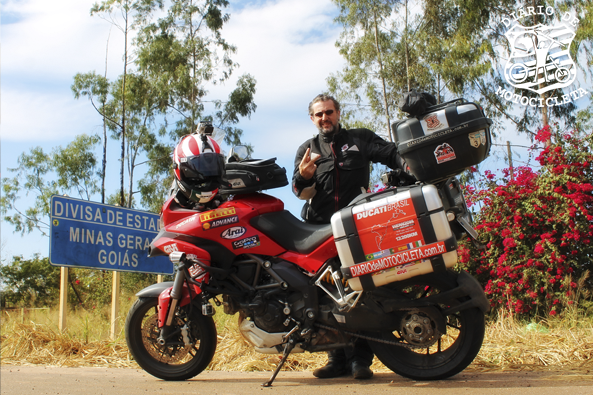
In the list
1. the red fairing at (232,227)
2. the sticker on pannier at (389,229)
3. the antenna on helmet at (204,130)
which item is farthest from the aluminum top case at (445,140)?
the antenna on helmet at (204,130)

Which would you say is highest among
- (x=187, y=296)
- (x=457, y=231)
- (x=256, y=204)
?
(x=256, y=204)

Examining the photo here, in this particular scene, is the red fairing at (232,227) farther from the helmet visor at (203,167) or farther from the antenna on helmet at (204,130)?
the antenna on helmet at (204,130)

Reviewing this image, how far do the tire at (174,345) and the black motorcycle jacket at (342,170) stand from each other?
1.21 meters

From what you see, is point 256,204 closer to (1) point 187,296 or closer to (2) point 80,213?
(1) point 187,296

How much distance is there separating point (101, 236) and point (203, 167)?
3253 mm

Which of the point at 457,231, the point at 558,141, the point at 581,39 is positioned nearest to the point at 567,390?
the point at 457,231

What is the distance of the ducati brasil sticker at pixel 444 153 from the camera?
10.1 feet

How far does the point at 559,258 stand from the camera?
687 centimetres

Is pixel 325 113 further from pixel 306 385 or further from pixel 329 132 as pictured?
pixel 306 385

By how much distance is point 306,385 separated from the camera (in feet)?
11.0

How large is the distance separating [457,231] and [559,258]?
14.7 feet

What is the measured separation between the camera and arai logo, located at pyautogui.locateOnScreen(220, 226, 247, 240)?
11.6 feet

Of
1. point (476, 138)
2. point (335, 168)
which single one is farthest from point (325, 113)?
point (476, 138)

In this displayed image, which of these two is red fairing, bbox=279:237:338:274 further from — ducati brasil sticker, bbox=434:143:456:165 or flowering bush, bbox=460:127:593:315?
flowering bush, bbox=460:127:593:315
